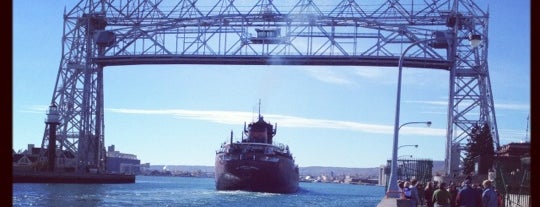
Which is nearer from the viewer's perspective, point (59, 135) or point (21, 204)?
point (21, 204)

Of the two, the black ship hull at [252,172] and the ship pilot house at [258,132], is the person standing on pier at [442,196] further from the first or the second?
the ship pilot house at [258,132]

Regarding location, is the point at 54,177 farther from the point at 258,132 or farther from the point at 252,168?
the point at 258,132

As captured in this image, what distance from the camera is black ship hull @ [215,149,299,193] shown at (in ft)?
198

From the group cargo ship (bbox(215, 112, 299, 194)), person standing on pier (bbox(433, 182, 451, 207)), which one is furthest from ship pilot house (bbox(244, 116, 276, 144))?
person standing on pier (bbox(433, 182, 451, 207))

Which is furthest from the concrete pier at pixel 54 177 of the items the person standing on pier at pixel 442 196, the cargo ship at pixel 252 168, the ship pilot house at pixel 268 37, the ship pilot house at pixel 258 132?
the person standing on pier at pixel 442 196

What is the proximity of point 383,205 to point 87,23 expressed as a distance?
43.0 meters

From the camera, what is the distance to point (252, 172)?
197ft

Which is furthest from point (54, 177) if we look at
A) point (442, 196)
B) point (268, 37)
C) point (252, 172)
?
point (442, 196)

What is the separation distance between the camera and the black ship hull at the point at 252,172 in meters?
60.2

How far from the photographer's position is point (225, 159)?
204 ft

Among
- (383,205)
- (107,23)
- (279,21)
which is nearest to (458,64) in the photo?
(279,21)

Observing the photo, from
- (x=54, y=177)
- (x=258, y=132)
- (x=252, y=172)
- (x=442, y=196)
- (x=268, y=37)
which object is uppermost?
(x=268, y=37)

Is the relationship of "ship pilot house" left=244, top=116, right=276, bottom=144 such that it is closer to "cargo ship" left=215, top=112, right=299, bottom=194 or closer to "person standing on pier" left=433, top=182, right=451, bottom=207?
"cargo ship" left=215, top=112, right=299, bottom=194

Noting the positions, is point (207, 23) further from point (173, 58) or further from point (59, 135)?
point (59, 135)
